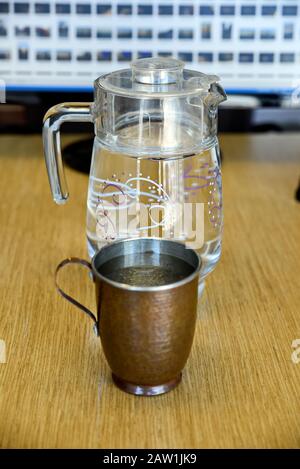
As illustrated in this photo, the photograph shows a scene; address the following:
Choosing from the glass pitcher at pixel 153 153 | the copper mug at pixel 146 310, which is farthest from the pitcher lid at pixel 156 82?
the copper mug at pixel 146 310

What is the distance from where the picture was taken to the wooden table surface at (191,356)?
503 mm

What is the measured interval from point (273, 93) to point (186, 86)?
345 mm

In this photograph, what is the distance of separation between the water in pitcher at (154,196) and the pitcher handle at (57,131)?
0.10ft

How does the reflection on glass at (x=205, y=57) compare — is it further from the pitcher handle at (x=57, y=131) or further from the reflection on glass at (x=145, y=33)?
the pitcher handle at (x=57, y=131)

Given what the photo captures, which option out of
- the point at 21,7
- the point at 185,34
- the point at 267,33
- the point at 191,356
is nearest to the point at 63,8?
the point at 21,7

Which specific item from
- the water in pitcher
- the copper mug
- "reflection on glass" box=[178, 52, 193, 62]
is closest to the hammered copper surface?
the copper mug

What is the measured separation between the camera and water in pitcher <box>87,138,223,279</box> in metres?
0.62

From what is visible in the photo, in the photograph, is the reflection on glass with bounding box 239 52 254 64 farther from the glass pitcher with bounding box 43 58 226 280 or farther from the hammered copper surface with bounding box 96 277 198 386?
the hammered copper surface with bounding box 96 277 198 386

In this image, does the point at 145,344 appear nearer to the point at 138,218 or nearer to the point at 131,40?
the point at 138,218

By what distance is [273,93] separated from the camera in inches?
37.0

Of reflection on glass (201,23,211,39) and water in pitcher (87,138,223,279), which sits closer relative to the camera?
water in pitcher (87,138,223,279)

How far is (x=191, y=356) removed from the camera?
59 cm
